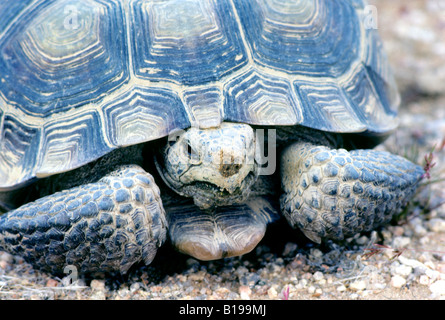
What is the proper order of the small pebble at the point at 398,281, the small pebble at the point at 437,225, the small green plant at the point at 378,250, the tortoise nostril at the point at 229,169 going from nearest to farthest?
the tortoise nostril at the point at 229,169
the small pebble at the point at 398,281
the small green plant at the point at 378,250
the small pebble at the point at 437,225

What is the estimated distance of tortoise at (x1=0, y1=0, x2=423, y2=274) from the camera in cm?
245

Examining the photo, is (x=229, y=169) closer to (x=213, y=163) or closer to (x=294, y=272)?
(x=213, y=163)

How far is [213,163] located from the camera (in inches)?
93.1

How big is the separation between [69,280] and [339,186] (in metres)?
1.47

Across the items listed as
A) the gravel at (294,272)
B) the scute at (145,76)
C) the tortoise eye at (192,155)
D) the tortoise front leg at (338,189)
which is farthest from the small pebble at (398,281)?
the tortoise eye at (192,155)

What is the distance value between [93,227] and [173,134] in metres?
0.60

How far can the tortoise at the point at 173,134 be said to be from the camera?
2.45m

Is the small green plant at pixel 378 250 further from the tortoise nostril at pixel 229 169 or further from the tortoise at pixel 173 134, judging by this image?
the tortoise nostril at pixel 229 169

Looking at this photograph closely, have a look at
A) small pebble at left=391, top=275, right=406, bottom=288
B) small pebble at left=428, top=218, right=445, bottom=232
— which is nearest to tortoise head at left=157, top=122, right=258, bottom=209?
small pebble at left=391, top=275, right=406, bottom=288

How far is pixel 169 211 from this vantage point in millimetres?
2818

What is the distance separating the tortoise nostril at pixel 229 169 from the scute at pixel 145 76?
0.83 feet

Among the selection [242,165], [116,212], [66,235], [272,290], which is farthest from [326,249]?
[66,235]

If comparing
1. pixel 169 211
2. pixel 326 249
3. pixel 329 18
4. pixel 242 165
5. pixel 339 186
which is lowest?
pixel 326 249
